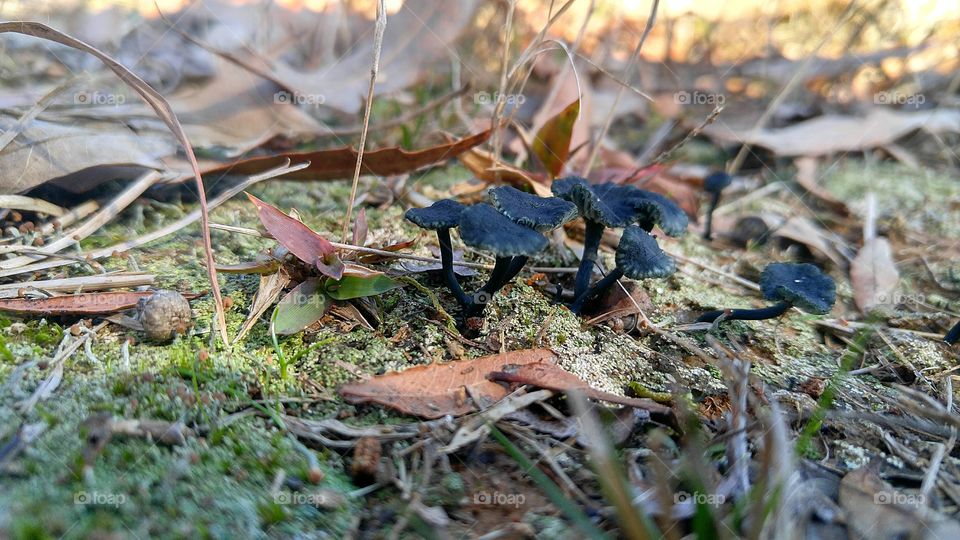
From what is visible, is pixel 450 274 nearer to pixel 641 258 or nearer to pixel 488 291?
pixel 488 291

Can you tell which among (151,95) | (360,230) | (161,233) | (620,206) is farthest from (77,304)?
(620,206)

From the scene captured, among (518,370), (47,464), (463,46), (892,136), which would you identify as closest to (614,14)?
(463,46)

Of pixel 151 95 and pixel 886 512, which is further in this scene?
pixel 151 95

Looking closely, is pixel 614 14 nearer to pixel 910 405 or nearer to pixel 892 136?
pixel 892 136

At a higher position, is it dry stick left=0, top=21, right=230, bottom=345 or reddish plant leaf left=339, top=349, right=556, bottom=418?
dry stick left=0, top=21, right=230, bottom=345

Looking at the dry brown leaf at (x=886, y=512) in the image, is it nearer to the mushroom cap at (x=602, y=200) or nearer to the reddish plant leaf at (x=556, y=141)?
the mushroom cap at (x=602, y=200)

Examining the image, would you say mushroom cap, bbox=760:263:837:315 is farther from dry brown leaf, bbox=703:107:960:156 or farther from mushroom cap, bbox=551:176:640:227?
dry brown leaf, bbox=703:107:960:156

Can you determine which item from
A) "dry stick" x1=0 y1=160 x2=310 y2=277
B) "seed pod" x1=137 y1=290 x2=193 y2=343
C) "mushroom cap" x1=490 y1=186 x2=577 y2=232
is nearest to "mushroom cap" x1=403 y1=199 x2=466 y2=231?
"mushroom cap" x1=490 y1=186 x2=577 y2=232
